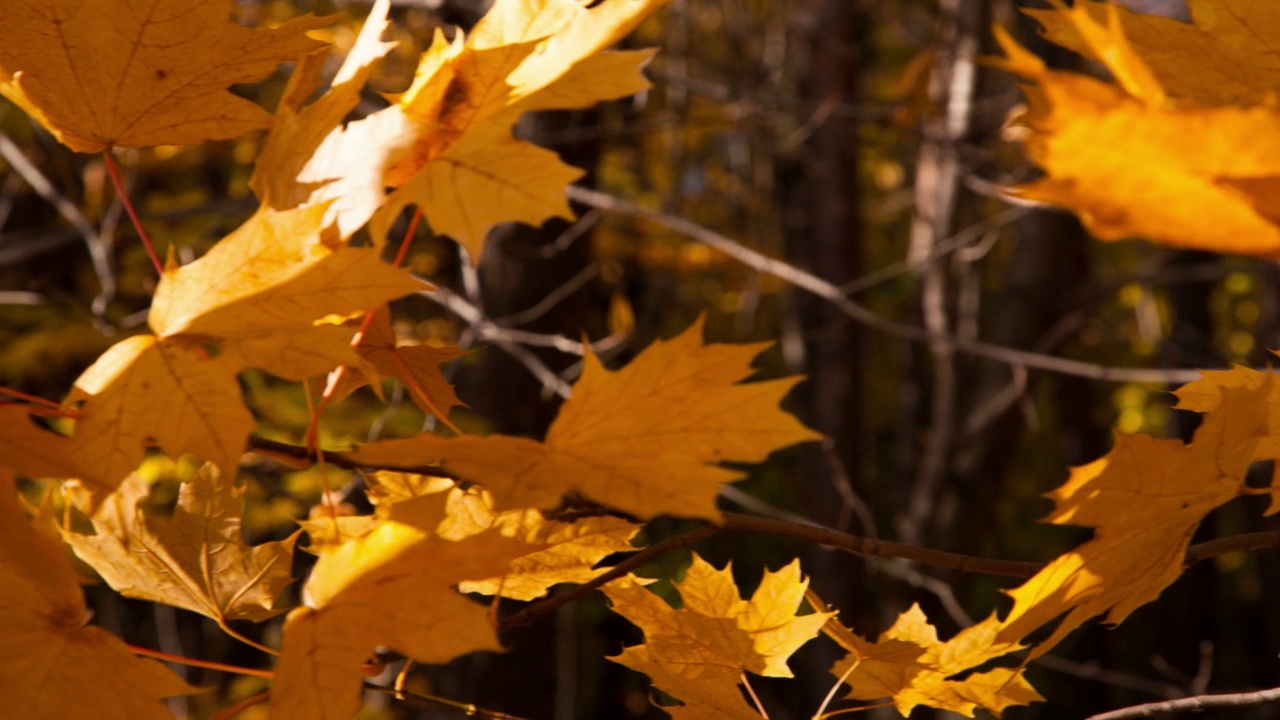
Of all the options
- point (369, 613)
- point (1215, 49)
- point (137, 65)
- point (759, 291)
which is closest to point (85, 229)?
point (137, 65)

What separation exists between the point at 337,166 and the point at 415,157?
42 millimetres

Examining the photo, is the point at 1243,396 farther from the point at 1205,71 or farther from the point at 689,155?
the point at 689,155

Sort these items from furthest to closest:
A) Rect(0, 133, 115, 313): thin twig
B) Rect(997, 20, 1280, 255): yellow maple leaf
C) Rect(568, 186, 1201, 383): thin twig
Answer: Rect(0, 133, 115, 313): thin twig → Rect(568, 186, 1201, 383): thin twig → Rect(997, 20, 1280, 255): yellow maple leaf

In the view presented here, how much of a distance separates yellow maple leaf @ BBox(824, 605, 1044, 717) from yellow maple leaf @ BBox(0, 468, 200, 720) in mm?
414

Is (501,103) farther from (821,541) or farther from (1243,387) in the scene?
(1243,387)

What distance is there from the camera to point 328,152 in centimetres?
61

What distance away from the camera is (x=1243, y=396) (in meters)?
0.59

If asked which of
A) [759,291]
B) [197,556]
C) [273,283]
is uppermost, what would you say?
[273,283]

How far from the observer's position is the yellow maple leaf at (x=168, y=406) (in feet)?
1.78

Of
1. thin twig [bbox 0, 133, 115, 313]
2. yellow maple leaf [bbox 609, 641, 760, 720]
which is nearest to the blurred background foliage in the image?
thin twig [bbox 0, 133, 115, 313]

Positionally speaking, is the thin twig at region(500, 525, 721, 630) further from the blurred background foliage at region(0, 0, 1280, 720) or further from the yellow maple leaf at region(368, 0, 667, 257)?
the blurred background foliage at region(0, 0, 1280, 720)

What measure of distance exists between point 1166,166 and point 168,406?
46 cm

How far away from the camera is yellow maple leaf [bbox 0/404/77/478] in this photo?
514mm

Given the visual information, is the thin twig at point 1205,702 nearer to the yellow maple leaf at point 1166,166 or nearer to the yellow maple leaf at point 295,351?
the yellow maple leaf at point 1166,166
